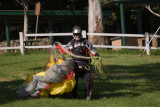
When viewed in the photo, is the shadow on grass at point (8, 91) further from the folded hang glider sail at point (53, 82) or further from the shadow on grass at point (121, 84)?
the folded hang glider sail at point (53, 82)

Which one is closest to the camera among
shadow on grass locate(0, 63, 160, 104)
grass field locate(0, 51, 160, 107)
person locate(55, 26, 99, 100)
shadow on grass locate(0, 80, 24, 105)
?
grass field locate(0, 51, 160, 107)

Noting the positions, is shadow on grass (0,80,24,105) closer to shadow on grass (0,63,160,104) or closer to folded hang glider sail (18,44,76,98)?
shadow on grass (0,63,160,104)

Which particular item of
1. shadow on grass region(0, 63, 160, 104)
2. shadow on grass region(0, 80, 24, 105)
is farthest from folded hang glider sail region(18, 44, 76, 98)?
shadow on grass region(0, 63, 160, 104)

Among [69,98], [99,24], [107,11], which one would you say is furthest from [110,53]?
[69,98]

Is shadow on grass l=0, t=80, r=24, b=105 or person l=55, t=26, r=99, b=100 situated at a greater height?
person l=55, t=26, r=99, b=100

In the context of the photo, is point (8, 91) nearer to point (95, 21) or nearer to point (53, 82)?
point (53, 82)

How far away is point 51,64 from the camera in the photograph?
8.40m

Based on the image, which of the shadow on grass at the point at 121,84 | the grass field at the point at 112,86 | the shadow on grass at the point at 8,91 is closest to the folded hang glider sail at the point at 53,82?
the grass field at the point at 112,86

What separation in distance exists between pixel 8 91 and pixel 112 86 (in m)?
2.85

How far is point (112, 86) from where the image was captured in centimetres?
1016

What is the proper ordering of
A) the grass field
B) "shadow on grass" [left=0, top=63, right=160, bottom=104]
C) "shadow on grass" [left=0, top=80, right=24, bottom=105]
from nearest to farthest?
the grass field, "shadow on grass" [left=0, top=80, right=24, bottom=105], "shadow on grass" [left=0, top=63, right=160, bottom=104]

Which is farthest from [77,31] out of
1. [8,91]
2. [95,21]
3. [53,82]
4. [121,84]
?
[95,21]

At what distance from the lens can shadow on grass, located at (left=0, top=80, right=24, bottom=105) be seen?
8.20 metres

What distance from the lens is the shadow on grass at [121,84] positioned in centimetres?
888
